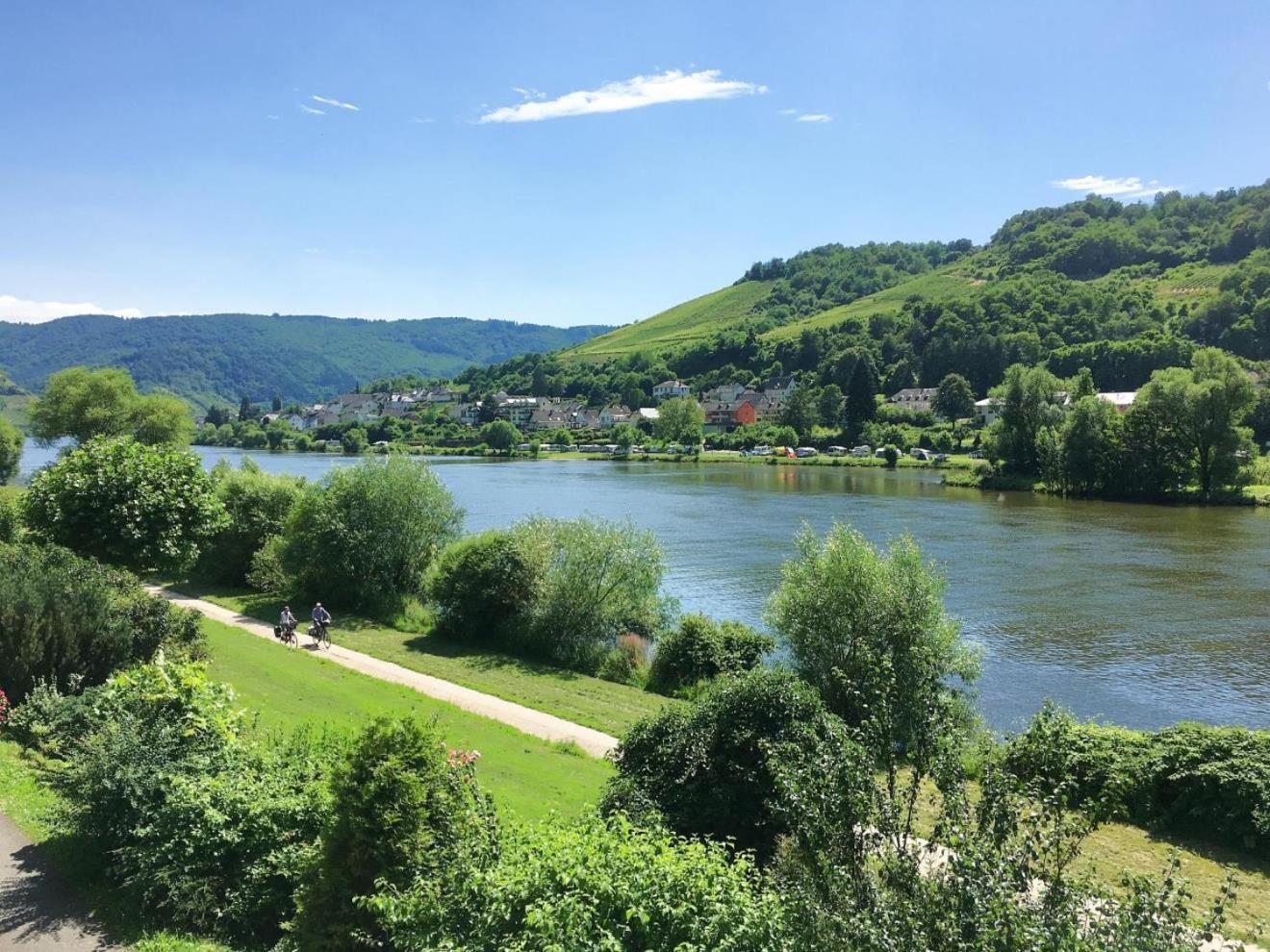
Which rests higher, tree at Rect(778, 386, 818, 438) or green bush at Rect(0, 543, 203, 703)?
tree at Rect(778, 386, 818, 438)

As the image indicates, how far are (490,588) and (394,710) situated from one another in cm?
2022

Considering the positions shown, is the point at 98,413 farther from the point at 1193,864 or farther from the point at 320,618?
the point at 1193,864

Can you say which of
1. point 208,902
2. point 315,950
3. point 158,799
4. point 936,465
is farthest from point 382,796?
point 936,465

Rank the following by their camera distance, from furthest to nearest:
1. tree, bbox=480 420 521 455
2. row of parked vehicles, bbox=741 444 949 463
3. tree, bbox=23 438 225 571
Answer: tree, bbox=480 420 521 455 → row of parked vehicles, bbox=741 444 949 463 → tree, bbox=23 438 225 571

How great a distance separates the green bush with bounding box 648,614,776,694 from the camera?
1037 inches

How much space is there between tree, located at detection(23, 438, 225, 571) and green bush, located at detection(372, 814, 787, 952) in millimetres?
19614

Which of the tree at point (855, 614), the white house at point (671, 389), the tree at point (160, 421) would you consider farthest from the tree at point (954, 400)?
the tree at point (855, 614)

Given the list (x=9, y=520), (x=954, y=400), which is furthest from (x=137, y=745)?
(x=954, y=400)

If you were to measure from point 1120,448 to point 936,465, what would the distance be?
91.5 feet

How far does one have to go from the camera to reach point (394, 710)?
1160 centimetres

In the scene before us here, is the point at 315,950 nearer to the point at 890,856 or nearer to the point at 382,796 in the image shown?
the point at 382,796

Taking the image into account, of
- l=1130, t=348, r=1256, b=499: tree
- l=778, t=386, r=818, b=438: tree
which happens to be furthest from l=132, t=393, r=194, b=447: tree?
l=778, t=386, r=818, b=438: tree

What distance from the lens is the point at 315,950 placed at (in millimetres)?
7215

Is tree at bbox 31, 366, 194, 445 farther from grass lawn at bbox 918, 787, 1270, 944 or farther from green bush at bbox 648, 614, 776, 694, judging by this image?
grass lawn at bbox 918, 787, 1270, 944
